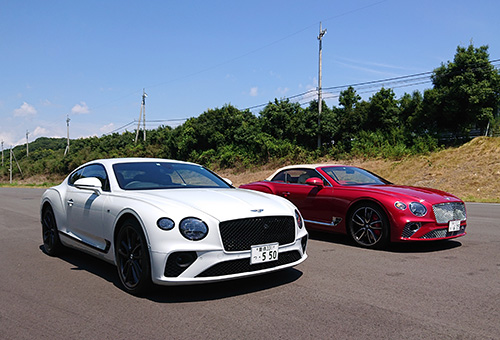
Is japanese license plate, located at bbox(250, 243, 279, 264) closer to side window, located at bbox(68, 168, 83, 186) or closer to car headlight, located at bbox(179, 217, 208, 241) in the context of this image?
car headlight, located at bbox(179, 217, 208, 241)

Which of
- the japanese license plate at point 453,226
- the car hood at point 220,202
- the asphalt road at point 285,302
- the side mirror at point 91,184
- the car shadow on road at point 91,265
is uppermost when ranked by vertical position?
the side mirror at point 91,184

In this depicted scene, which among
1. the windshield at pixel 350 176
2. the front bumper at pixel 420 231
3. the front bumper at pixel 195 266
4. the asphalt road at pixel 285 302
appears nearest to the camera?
the asphalt road at pixel 285 302

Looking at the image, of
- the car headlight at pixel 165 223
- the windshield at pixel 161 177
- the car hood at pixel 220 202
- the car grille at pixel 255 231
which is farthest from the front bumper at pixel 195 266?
the windshield at pixel 161 177

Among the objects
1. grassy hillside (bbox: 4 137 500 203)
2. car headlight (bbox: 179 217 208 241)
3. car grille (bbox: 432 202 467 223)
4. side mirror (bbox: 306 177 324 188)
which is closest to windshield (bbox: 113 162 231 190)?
car headlight (bbox: 179 217 208 241)

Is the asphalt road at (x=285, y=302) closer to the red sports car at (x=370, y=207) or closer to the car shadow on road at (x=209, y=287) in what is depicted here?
the car shadow on road at (x=209, y=287)

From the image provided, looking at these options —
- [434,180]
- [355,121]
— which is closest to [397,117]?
[355,121]

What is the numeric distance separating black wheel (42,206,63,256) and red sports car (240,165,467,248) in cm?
411

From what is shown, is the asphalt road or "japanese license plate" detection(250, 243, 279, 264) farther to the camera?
"japanese license plate" detection(250, 243, 279, 264)

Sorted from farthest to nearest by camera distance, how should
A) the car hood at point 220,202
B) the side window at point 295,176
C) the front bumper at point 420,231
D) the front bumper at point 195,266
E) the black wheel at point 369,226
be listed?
the side window at point 295,176, the black wheel at point 369,226, the front bumper at point 420,231, the car hood at point 220,202, the front bumper at point 195,266

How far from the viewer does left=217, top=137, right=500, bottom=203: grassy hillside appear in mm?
20969

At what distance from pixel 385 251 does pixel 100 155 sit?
64621 mm

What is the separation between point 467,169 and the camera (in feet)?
76.4

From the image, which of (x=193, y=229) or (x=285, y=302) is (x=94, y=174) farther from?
(x=285, y=302)

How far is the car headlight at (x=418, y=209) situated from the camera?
638 cm
